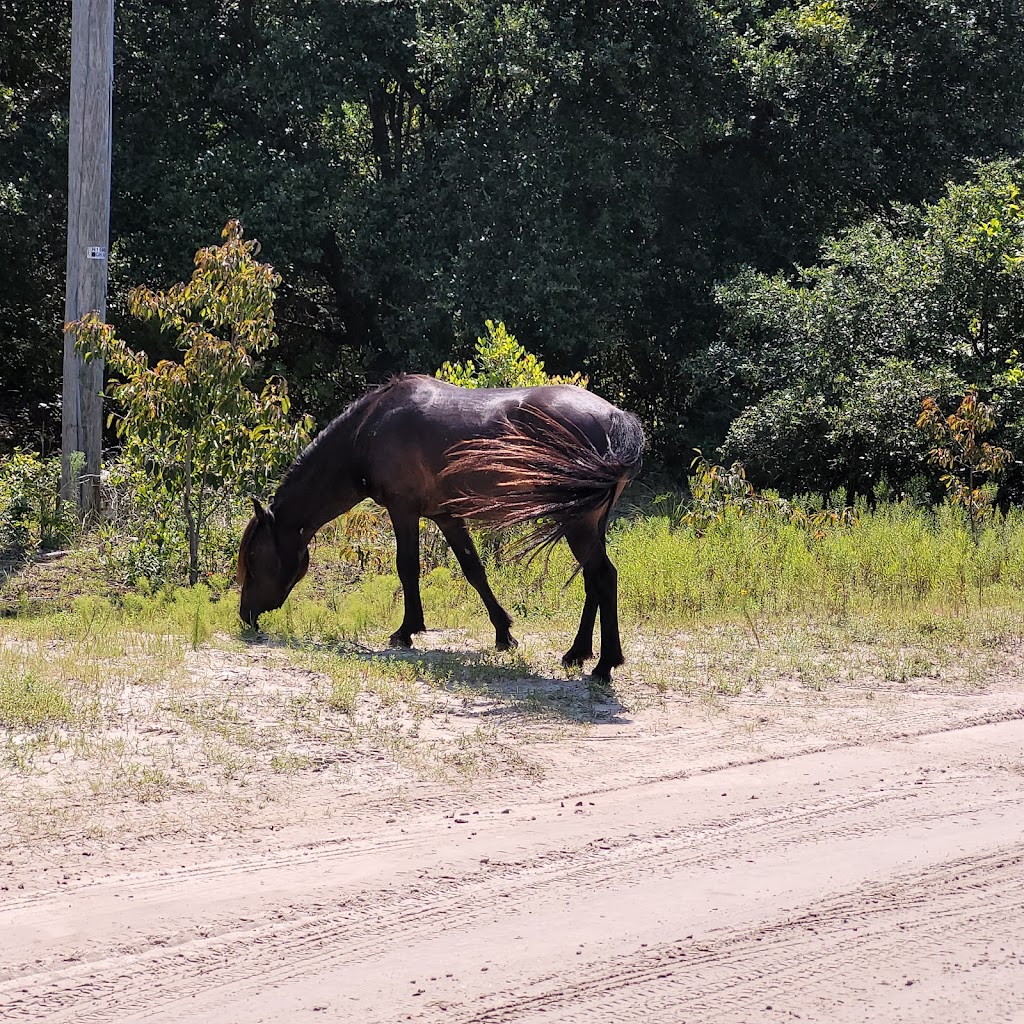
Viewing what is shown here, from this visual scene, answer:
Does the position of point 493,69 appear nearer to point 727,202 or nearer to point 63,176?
point 727,202

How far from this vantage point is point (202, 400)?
34.2 feet

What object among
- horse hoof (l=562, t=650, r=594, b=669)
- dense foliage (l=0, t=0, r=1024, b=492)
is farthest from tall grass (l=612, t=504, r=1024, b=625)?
dense foliage (l=0, t=0, r=1024, b=492)

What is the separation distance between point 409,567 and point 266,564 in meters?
1.09

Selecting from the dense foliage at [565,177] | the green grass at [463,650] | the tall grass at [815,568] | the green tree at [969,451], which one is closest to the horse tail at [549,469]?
the green grass at [463,650]

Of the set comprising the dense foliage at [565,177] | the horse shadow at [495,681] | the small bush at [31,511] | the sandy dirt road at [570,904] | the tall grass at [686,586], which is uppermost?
the dense foliage at [565,177]

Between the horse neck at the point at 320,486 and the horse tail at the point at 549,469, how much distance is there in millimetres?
1236

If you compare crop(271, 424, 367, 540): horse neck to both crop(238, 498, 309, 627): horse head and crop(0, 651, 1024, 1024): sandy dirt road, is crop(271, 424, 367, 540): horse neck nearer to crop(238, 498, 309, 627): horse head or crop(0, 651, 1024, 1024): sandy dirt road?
crop(238, 498, 309, 627): horse head

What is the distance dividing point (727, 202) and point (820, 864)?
14242 mm

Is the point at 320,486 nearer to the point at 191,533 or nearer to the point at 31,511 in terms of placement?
the point at 191,533

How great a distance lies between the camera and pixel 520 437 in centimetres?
808

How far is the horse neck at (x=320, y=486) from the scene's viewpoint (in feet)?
30.9

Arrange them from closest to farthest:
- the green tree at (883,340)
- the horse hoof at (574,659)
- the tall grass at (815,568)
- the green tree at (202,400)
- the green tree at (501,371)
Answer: the horse hoof at (574,659)
the tall grass at (815,568)
the green tree at (202,400)
the green tree at (501,371)
the green tree at (883,340)

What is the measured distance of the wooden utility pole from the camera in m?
12.2

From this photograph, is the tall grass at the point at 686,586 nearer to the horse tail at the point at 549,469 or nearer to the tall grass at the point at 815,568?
the tall grass at the point at 815,568
